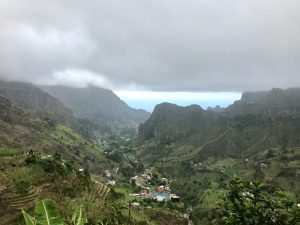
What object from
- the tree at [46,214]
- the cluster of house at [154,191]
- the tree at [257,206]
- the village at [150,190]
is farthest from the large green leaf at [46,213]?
the cluster of house at [154,191]

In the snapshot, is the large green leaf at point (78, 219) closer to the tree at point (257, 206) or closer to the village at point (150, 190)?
the tree at point (257, 206)

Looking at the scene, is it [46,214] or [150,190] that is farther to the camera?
[150,190]

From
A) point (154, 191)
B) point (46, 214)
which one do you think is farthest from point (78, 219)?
point (154, 191)

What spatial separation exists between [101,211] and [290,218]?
77.9 m

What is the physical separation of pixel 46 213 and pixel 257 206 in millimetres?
5787

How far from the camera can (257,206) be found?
11.7 meters

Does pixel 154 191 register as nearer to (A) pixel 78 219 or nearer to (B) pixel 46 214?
(A) pixel 78 219

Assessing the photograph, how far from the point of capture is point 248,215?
11992 millimetres

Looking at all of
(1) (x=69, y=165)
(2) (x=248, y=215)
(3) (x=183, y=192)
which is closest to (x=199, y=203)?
(3) (x=183, y=192)

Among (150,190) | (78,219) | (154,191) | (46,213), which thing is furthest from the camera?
(150,190)

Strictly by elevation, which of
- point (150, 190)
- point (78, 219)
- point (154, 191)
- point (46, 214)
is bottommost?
point (150, 190)

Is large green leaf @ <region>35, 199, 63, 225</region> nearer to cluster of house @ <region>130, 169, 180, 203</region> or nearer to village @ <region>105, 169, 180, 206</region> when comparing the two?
village @ <region>105, 169, 180, 206</region>

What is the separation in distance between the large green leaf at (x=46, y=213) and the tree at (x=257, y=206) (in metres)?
4.82

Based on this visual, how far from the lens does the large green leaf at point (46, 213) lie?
31.3 ft
